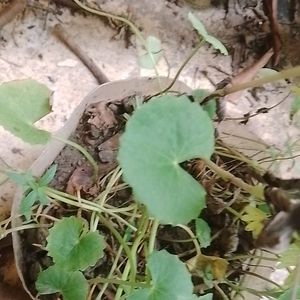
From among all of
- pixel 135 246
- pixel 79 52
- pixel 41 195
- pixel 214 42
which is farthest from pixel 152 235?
pixel 79 52

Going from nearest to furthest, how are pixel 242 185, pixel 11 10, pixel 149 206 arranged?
pixel 149 206
pixel 242 185
pixel 11 10

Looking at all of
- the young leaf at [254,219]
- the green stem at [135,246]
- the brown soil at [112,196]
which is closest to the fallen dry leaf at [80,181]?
the brown soil at [112,196]

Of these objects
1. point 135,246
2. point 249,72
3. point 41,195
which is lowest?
point 249,72

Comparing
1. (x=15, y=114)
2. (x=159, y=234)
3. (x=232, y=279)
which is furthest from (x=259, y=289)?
(x=15, y=114)

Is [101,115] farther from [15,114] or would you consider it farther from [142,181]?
[142,181]

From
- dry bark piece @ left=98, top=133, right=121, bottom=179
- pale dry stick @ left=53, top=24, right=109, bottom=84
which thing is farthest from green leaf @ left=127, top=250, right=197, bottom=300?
pale dry stick @ left=53, top=24, right=109, bottom=84

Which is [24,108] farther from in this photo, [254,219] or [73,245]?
[254,219]

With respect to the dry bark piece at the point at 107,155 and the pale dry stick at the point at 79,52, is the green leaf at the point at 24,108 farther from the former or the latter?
the pale dry stick at the point at 79,52

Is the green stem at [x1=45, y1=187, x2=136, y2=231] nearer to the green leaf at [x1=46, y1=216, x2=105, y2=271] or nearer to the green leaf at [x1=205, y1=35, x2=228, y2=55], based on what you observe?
the green leaf at [x1=46, y1=216, x2=105, y2=271]
